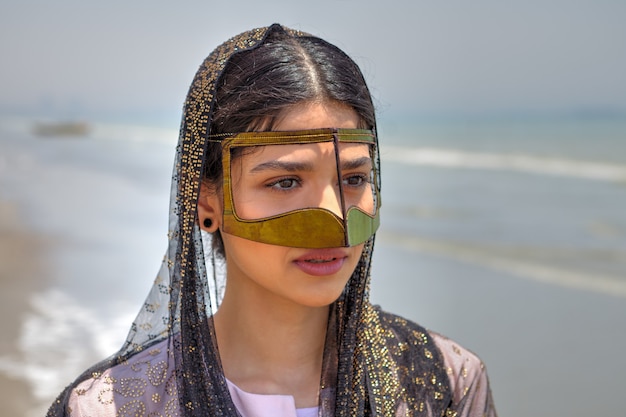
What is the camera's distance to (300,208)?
2.36m

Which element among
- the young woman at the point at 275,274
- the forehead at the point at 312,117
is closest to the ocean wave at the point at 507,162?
the young woman at the point at 275,274

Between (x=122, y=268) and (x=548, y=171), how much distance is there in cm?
842

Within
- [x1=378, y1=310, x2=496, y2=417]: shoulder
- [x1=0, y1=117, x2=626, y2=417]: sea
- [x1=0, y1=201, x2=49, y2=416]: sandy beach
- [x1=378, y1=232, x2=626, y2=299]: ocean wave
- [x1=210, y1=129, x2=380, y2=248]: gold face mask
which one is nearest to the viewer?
[x1=210, y1=129, x2=380, y2=248]: gold face mask

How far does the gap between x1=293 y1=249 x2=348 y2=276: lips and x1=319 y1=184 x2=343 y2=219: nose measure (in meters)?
0.11

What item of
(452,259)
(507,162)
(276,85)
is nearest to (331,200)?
(276,85)

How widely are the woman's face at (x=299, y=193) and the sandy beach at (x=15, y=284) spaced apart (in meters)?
3.01

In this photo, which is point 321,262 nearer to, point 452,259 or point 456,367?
point 456,367

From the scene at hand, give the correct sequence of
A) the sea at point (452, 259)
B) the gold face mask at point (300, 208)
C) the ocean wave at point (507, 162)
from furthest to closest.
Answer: the ocean wave at point (507, 162) < the sea at point (452, 259) < the gold face mask at point (300, 208)

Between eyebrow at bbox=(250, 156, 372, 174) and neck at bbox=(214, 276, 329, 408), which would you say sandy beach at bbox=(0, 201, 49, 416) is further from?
eyebrow at bbox=(250, 156, 372, 174)

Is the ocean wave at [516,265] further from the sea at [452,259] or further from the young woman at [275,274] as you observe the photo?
the young woman at [275,274]

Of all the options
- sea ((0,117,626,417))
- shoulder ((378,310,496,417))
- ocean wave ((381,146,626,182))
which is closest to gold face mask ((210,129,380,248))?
shoulder ((378,310,496,417))

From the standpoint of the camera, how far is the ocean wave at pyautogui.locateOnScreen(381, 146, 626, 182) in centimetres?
1377

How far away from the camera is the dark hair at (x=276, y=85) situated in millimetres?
2412

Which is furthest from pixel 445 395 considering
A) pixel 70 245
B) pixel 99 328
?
pixel 70 245
